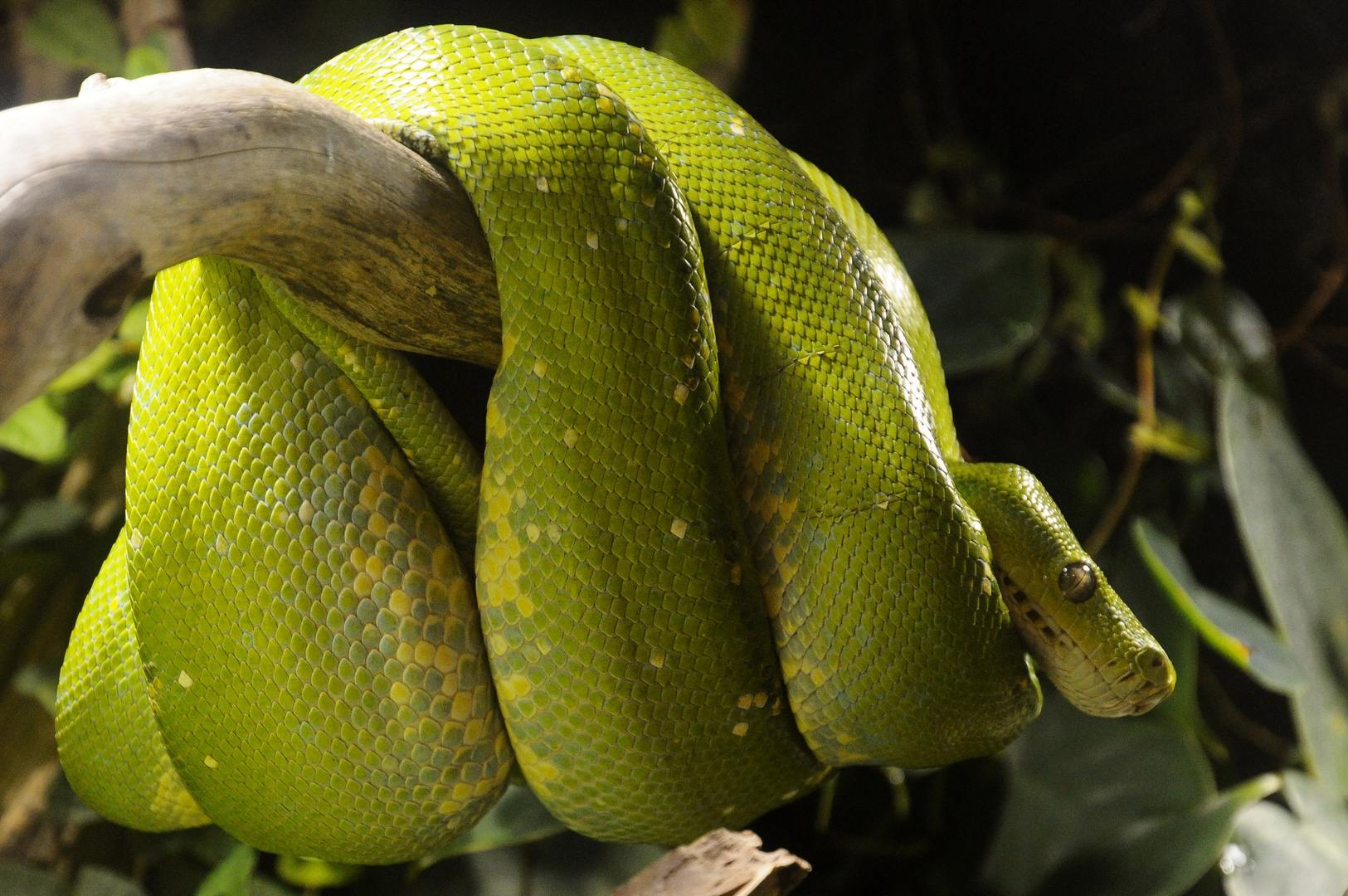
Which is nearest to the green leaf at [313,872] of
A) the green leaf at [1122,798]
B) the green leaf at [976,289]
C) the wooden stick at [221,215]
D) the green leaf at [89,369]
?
the green leaf at [89,369]

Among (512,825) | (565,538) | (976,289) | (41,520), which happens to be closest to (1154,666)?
(565,538)

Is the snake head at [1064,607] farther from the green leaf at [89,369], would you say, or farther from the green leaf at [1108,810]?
the green leaf at [89,369]

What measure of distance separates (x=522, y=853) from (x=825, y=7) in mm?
2143

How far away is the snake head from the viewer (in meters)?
0.89

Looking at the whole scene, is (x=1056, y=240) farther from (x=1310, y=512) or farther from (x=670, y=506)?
(x=670, y=506)

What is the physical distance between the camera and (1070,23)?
2.60 m

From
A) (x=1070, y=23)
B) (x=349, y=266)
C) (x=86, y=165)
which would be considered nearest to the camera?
(x=86, y=165)

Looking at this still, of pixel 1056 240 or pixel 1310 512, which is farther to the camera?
pixel 1056 240

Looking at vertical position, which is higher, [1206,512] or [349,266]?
[349,266]

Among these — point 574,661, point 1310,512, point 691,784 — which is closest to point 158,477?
point 574,661

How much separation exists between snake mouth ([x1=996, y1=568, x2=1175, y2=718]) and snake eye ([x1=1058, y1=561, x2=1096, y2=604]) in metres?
0.03

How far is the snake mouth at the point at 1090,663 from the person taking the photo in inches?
35.1

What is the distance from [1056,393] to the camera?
267 centimetres

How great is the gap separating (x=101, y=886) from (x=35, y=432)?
68 cm
